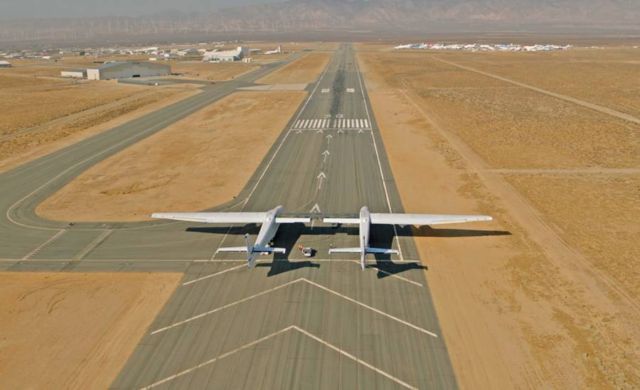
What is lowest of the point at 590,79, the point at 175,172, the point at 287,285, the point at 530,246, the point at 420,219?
the point at 287,285

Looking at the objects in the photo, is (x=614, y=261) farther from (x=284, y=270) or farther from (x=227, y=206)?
(x=227, y=206)

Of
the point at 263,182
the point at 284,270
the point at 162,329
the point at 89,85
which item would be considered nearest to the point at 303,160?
the point at 263,182

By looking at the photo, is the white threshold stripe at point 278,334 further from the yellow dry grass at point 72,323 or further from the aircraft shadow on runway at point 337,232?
the aircraft shadow on runway at point 337,232

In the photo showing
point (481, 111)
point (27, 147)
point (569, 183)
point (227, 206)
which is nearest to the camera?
point (227, 206)

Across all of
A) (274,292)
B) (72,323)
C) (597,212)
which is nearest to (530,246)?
(597,212)

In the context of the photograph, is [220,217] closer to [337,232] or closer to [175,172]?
[337,232]

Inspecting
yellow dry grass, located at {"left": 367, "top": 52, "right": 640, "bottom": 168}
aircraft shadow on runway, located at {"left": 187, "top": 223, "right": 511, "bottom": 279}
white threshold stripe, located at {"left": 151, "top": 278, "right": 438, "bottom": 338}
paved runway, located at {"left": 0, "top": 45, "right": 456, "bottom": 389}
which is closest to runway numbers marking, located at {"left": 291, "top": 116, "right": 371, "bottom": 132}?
yellow dry grass, located at {"left": 367, "top": 52, "right": 640, "bottom": 168}
